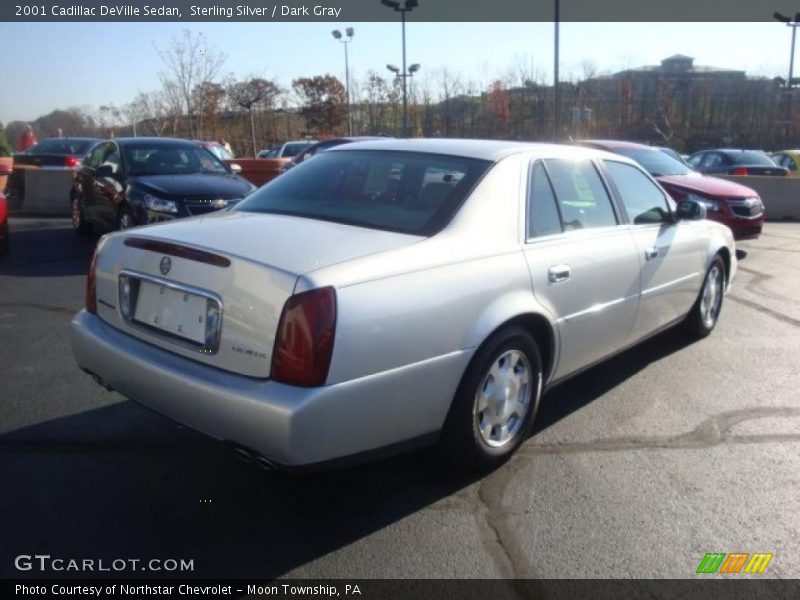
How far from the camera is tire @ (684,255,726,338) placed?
588 centimetres

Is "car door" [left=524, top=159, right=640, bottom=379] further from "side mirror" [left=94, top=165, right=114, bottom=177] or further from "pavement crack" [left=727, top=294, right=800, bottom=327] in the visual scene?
"side mirror" [left=94, top=165, right=114, bottom=177]

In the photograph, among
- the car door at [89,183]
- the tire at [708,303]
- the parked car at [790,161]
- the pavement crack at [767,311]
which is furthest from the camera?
the parked car at [790,161]

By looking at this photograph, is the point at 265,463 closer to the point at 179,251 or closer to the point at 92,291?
the point at 179,251

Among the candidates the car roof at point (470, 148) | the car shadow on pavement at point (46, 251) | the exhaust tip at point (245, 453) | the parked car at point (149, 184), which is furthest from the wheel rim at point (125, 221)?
the exhaust tip at point (245, 453)

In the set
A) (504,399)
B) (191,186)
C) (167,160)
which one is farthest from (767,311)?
(167,160)

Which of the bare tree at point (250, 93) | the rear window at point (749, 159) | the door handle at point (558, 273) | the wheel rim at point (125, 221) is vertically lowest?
the wheel rim at point (125, 221)

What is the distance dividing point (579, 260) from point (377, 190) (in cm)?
119

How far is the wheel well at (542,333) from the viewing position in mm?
3646

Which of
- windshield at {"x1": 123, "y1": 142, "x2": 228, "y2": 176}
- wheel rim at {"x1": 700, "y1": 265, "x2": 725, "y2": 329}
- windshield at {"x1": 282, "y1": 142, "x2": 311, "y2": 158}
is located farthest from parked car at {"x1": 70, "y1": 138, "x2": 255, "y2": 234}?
windshield at {"x1": 282, "y1": 142, "x2": 311, "y2": 158}

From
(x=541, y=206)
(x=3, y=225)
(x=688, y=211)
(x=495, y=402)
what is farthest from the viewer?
(x=3, y=225)

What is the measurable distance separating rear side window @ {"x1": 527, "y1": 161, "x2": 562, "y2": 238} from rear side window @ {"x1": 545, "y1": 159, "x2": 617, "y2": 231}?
7 cm

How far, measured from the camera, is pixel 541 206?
156 inches

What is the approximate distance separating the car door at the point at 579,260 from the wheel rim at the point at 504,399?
343 mm

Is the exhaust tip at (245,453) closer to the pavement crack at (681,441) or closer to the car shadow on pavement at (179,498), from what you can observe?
the car shadow on pavement at (179,498)
